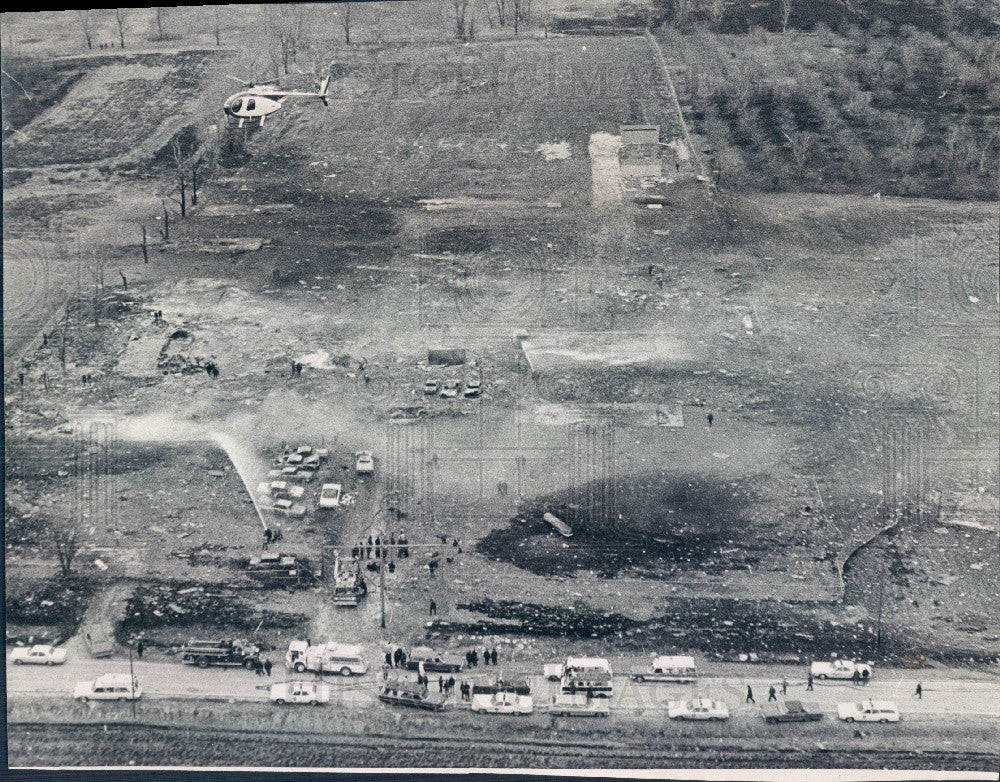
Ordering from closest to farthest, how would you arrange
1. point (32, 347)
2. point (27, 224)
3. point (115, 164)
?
1. point (32, 347)
2. point (27, 224)
3. point (115, 164)

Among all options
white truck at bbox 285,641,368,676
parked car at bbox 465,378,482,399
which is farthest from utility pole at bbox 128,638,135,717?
parked car at bbox 465,378,482,399

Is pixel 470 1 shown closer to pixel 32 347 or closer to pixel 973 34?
pixel 973 34

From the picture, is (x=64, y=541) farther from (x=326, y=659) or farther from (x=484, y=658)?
(x=484, y=658)

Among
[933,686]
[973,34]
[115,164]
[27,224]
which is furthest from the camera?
[973,34]

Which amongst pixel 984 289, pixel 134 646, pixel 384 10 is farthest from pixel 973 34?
A: pixel 134 646

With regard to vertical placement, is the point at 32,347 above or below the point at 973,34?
below

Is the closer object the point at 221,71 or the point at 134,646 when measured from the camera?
the point at 134,646
